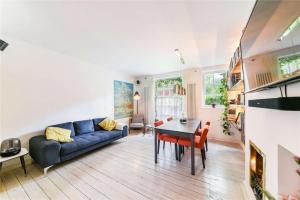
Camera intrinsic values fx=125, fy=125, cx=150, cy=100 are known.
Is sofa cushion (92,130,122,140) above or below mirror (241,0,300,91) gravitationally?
below

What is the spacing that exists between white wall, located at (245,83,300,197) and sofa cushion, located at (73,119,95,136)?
156 inches

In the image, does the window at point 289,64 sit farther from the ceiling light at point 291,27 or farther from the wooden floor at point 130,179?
the wooden floor at point 130,179

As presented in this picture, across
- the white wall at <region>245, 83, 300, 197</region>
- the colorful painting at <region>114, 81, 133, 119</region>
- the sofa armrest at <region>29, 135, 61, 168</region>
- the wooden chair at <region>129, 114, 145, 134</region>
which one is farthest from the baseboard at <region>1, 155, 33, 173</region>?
the white wall at <region>245, 83, 300, 197</region>

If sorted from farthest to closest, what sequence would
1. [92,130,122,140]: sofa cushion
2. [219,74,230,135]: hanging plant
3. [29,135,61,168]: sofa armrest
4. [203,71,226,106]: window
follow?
[203,71,226,106]: window, [219,74,230,135]: hanging plant, [92,130,122,140]: sofa cushion, [29,135,61,168]: sofa armrest

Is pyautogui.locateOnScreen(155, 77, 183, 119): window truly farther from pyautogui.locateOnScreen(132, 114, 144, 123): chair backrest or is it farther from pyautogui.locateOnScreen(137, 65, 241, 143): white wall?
pyautogui.locateOnScreen(132, 114, 144, 123): chair backrest

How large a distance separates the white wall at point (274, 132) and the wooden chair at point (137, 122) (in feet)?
14.4

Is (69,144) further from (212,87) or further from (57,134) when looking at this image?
(212,87)

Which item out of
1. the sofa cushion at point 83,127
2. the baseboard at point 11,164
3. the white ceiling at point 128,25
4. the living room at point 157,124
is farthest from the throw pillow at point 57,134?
the white ceiling at point 128,25

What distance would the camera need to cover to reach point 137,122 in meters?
5.73

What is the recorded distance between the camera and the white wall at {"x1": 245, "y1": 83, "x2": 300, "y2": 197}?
2.57ft

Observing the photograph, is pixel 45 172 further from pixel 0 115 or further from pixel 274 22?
pixel 274 22

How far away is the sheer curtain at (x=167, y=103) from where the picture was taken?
551 centimetres

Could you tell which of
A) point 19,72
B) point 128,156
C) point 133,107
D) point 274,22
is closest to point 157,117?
point 133,107

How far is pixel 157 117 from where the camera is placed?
6.04 meters
